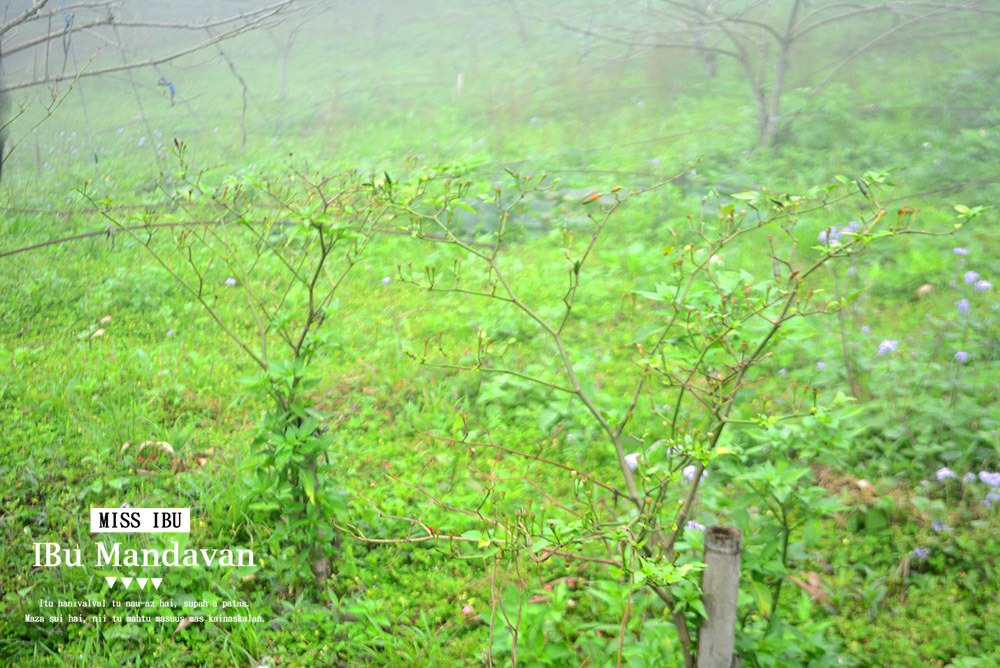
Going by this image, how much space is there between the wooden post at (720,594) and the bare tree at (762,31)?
5.33 metres

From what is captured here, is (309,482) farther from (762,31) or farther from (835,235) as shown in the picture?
(762,31)

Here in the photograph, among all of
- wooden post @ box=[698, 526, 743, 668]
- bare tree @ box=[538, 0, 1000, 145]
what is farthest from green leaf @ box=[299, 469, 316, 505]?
bare tree @ box=[538, 0, 1000, 145]

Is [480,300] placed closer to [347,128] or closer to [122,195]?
[122,195]

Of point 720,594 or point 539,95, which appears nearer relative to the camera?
point 720,594

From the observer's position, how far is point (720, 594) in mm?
1479

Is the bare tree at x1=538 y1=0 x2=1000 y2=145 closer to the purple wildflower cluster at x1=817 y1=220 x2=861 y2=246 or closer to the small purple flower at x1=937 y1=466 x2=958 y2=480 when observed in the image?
the purple wildflower cluster at x1=817 y1=220 x2=861 y2=246

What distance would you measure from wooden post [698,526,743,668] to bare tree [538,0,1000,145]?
17.5 feet

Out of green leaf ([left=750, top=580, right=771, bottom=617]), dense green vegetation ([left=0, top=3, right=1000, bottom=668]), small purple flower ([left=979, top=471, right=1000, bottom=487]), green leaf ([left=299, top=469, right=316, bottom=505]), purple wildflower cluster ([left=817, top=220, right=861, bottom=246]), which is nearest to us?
purple wildflower cluster ([left=817, top=220, right=861, bottom=246])

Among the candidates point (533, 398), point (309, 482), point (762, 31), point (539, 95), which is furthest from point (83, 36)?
point (309, 482)

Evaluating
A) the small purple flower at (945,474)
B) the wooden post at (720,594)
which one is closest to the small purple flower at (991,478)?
the small purple flower at (945,474)

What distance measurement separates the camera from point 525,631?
1698 millimetres

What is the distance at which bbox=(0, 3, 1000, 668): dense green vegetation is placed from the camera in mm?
1753

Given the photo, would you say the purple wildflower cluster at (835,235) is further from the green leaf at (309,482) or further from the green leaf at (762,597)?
the green leaf at (309,482)

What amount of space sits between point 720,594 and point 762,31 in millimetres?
6907
